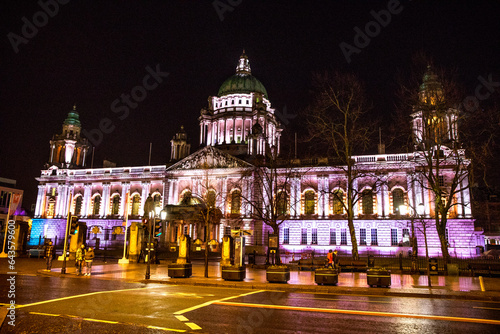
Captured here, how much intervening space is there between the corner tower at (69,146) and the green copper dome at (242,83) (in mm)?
30575

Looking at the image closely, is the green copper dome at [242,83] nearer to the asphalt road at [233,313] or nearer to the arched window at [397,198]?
the arched window at [397,198]

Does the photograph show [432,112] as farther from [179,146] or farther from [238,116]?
[179,146]

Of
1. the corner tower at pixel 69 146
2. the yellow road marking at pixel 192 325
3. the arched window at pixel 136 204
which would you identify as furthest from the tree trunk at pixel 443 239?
the corner tower at pixel 69 146

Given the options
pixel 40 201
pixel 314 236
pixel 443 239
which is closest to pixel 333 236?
pixel 314 236

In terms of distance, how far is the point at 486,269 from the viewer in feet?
84.2

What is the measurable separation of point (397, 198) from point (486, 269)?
2981cm

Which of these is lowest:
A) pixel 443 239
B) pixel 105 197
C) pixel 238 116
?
pixel 443 239

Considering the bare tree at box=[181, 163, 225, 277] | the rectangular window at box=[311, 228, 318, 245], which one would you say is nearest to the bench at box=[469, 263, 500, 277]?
the rectangular window at box=[311, 228, 318, 245]

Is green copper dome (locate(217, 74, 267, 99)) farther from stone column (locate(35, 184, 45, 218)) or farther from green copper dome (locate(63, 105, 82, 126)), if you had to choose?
stone column (locate(35, 184, 45, 218))

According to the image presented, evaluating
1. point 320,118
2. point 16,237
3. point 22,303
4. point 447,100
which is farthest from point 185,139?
point 22,303

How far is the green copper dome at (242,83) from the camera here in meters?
80.3

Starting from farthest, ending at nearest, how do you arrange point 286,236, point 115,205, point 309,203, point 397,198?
point 115,205
point 309,203
point 286,236
point 397,198

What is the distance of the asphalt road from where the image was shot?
9.23 m

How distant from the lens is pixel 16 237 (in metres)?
38.8
